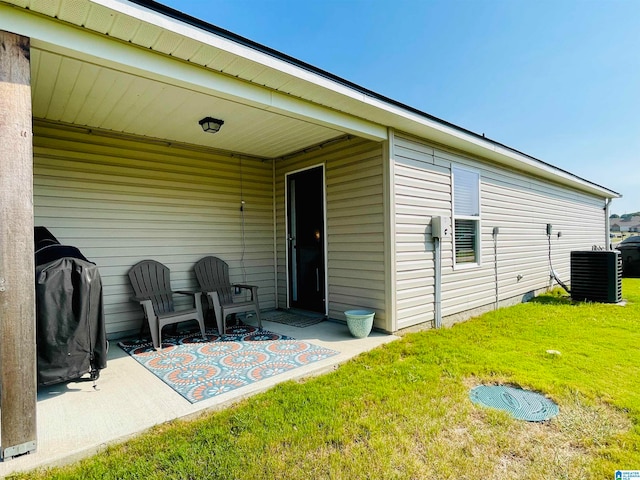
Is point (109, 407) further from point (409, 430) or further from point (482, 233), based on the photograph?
point (482, 233)

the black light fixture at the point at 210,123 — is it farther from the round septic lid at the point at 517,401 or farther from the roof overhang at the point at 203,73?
the round septic lid at the point at 517,401

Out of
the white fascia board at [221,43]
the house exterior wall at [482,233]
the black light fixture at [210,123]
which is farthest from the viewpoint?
the house exterior wall at [482,233]

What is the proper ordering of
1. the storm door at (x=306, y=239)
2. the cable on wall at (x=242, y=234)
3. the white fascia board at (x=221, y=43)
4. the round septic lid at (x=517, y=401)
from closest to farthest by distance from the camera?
the white fascia board at (x=221, y=43)
the round septic lid at (x=517, y=401)
the storm door at (x=306, y=239)
the cable on wall at (x=242, y=234)

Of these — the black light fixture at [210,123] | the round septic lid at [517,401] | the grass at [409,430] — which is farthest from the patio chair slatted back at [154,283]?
the round septic lid at [517,401]

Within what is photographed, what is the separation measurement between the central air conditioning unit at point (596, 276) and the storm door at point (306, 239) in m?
5.16

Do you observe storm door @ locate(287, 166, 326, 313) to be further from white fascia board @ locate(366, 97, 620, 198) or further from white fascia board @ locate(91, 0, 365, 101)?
white fascia board @ locate(91, 0, 365, 101)

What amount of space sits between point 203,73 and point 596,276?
746cm

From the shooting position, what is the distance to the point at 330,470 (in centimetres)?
175

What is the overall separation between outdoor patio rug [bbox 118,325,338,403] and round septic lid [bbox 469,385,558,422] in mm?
1449

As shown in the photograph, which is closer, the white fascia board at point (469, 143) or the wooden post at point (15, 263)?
the wooden post at point (15, 263)

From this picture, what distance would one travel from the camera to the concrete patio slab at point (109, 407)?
1896 millimetres

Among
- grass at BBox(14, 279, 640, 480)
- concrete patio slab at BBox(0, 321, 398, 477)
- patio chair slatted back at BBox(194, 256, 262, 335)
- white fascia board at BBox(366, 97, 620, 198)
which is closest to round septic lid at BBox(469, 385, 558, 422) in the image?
grass at BBox(14, 279, 640, 480)

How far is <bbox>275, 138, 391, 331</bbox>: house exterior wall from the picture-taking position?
4246 mm

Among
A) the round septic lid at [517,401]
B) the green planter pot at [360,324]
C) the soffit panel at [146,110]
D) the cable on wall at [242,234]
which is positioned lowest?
the round septic lid at [517,401]
